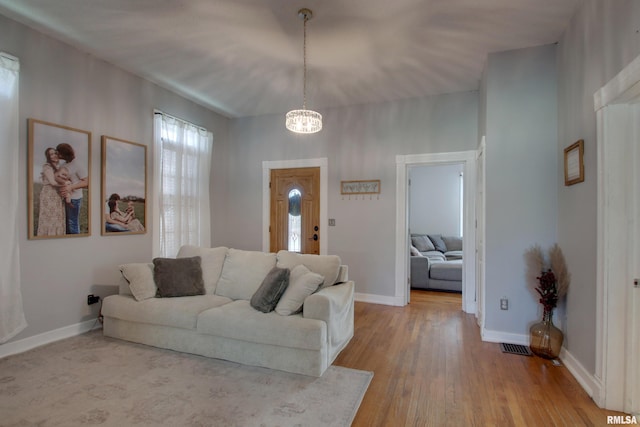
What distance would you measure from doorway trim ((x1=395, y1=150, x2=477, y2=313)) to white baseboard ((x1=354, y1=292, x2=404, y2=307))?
3 centimetres

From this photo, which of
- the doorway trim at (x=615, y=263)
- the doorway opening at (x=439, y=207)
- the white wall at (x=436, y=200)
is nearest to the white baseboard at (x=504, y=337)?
the doorway trim at (x=615, y=263)

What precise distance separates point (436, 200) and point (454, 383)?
588 centimetres

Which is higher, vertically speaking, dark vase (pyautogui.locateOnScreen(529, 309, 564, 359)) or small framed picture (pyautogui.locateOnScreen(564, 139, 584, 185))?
small framed picture (pyautogui.locateOnScreen(564, 139, 584, 185))

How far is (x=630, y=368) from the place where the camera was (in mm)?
2061

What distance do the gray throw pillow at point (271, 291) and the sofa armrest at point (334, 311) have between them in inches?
11.5

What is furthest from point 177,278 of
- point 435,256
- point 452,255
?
point 452,255

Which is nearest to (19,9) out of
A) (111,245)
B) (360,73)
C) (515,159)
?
(111,245)

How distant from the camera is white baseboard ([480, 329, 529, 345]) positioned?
3.17 m

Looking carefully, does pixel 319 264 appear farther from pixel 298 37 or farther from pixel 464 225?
pixel 464 225

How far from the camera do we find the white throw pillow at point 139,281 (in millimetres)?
3111

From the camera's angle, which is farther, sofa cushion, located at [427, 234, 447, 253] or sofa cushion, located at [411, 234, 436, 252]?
sofa cushion, located at [427, 234, 447, 253]

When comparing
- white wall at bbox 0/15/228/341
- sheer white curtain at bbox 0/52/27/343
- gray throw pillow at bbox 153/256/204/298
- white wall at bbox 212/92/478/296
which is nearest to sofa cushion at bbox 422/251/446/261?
white wall at bbox 212/92/478/296

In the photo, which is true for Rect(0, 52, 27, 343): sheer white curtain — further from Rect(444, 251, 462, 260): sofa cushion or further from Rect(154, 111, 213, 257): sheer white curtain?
Rect(444, 251, 462, 260): sofa cushion

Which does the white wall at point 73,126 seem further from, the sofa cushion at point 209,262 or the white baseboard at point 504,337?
the white baseboard at point 504,337
